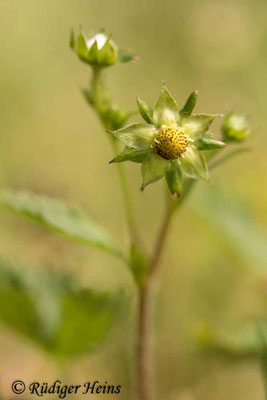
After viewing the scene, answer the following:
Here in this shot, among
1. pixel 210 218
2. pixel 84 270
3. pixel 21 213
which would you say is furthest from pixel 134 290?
pixel 21 213

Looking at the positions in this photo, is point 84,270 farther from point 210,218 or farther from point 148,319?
point 148,319

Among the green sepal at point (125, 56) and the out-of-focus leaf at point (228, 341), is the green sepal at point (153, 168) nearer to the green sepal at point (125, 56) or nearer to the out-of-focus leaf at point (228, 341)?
the green sepal at point (125, 56)

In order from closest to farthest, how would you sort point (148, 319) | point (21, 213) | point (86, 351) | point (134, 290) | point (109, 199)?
point (21, 213)
point (148, 319)
point (86, 351)
point (134, 290)
point (109, 199)

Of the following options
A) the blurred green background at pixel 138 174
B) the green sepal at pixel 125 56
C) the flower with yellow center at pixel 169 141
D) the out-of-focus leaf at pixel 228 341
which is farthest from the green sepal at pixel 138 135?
the out-of-focus leaf at pixel 228 341

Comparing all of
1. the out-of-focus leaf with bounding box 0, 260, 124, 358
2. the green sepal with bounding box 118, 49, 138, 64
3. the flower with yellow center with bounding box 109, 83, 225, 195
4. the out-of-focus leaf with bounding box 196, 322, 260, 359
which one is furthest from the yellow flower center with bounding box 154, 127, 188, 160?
the out-of-focus leaf with bounding box 196, 322, 260, 359

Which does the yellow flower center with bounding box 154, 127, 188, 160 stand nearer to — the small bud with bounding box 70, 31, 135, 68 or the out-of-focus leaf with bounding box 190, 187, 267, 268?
the small bud with bounding box 70, 31, 135, 68

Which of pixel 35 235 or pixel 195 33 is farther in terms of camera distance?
pixel 195 33

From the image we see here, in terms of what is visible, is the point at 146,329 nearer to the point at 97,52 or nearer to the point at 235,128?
the point at 235,128
